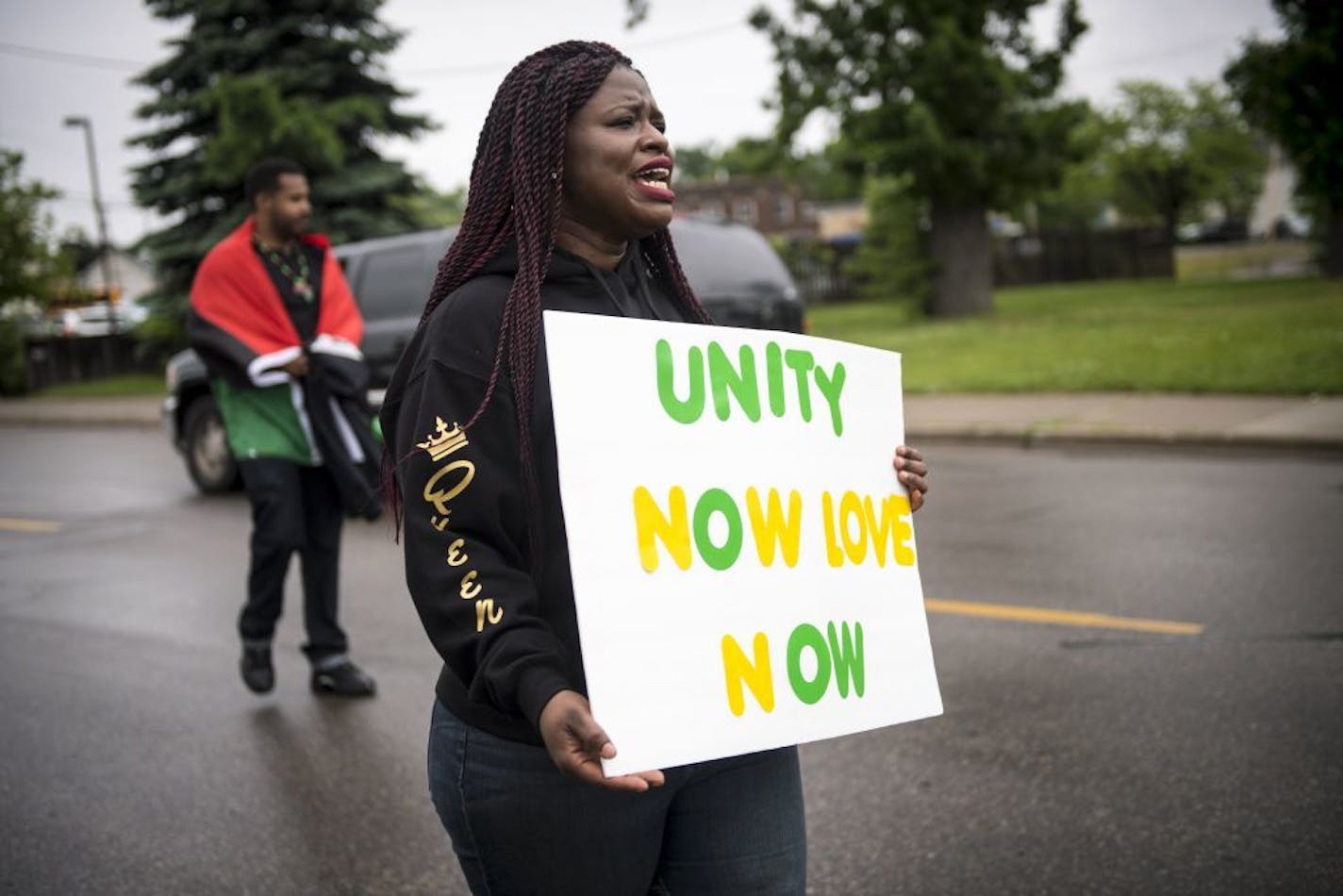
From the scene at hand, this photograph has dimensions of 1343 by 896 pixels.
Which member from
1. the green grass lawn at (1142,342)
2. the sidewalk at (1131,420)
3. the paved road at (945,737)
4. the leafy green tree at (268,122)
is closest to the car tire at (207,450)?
the paved road at (945,737)

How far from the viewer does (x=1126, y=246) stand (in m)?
35.1

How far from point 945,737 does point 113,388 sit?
24.9m

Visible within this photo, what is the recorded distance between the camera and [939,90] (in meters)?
21.3

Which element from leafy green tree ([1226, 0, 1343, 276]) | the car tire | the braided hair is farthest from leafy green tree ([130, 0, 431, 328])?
the braided hair

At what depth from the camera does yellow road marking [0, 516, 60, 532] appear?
9.58m

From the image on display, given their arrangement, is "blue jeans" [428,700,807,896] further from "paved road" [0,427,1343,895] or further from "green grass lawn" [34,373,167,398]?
"green grass lawn" [34,373,167,398]

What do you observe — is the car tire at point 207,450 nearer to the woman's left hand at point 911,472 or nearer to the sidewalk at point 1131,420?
the sidewalk at point 1131,420

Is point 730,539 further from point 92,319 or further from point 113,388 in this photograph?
point 92,319

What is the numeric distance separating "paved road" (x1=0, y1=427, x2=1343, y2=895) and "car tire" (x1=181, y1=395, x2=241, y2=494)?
9.27ft

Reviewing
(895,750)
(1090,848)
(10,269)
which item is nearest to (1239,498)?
(895,750)

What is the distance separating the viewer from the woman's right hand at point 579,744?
1.60 m

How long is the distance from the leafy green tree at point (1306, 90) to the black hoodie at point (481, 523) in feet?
71.8

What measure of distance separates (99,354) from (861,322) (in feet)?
57.5

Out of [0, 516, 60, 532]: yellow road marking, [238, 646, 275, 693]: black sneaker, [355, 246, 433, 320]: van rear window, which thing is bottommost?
[0, 516, 60, 532]: yellow road marking
